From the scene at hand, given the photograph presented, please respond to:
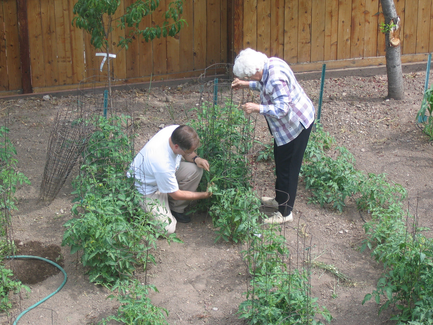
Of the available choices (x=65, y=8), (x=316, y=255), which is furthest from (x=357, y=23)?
(x=316, y=255)

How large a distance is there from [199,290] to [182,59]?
469 centimetres

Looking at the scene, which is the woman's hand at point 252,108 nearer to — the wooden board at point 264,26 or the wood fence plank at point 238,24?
the wood fence plank at point 238,24

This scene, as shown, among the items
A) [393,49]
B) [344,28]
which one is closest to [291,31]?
[344,28]

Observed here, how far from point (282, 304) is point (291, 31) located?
17.5ft

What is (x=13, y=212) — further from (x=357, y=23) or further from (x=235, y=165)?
(x=357, y=23)

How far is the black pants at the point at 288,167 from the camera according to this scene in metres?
4.18

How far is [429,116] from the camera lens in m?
5.88

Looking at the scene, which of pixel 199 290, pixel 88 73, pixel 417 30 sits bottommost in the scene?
pixel 199 290

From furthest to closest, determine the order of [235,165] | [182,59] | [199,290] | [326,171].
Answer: [182,59] → [326,171] → [235,165] → [199,290]

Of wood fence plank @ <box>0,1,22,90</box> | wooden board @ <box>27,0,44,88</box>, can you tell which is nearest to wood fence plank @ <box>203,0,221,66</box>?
wooden board @ <box>27,0,44,88</box>

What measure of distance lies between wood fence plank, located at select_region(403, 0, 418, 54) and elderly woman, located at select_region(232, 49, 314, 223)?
4.80 m

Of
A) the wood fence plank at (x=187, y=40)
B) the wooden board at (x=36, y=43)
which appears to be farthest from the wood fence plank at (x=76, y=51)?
the wood fence plank at (x=187, y=40)

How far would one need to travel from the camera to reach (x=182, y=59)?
774 cm

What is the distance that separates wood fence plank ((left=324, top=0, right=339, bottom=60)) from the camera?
25.6 feet
